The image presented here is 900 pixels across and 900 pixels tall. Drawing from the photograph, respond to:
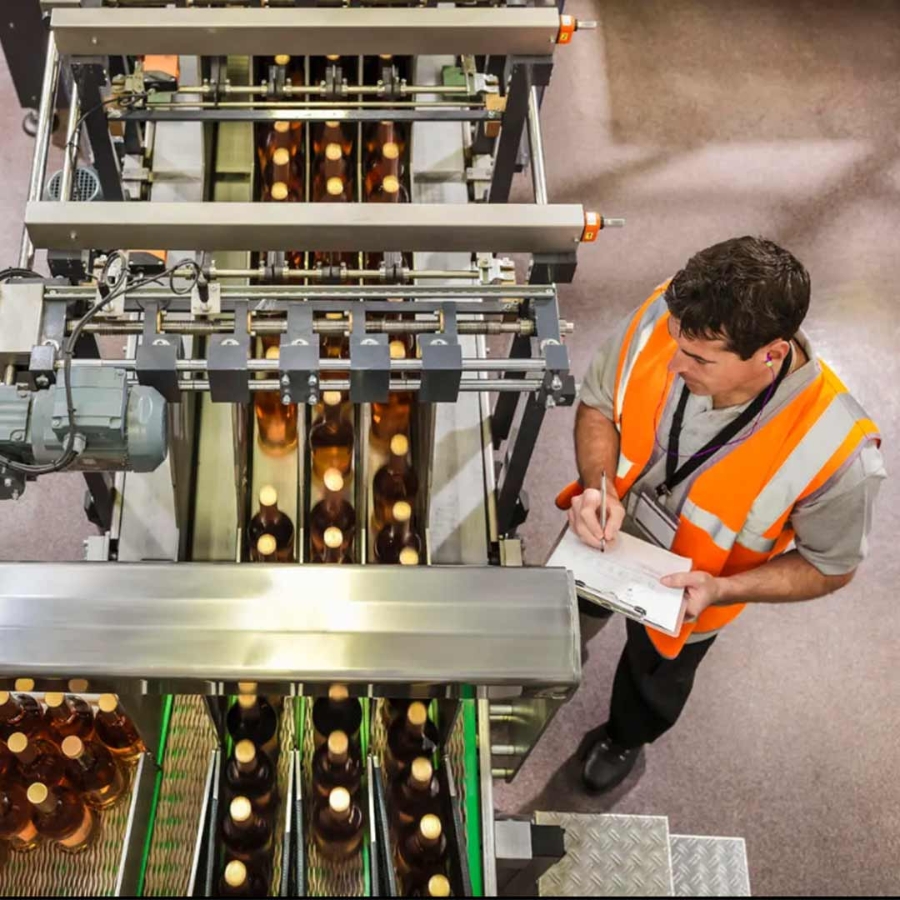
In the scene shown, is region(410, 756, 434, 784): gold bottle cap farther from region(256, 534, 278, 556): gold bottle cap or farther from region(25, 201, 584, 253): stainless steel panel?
region(25, 201, 584, 253): stainless steel panel

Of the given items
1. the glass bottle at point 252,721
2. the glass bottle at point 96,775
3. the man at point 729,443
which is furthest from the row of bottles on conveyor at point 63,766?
the man at point 729,443

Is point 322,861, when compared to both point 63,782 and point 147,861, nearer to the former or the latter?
point 147,861

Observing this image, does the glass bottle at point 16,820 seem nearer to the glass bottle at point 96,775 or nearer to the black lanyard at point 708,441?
the glass bottle at point 96,775

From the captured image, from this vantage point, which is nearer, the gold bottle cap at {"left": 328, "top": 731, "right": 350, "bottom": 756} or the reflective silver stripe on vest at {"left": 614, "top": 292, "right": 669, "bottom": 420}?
the gold bottle cap at {"left": 328, "top": 731, "right": 350, "bottom": 756}

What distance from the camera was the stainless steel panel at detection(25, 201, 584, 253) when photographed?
2010mm

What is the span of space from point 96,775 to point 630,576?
1.23 metres

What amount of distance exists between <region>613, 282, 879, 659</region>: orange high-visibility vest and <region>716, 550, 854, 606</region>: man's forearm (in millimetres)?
54

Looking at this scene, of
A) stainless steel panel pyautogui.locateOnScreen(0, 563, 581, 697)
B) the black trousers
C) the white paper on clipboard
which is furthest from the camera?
the black trousers

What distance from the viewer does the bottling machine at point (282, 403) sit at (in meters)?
1.31

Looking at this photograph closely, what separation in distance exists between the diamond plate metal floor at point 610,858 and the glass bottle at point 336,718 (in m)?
1.06

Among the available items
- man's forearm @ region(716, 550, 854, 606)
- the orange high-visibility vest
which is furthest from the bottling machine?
man's forearm @ region(716, 550, 854, 606)

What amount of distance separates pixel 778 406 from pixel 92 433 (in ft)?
4.33

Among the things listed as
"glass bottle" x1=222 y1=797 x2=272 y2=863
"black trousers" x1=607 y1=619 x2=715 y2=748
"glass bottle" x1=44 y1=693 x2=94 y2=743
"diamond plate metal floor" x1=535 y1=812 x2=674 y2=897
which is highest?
"glass bottle" x1=44 y1=693 x2=94 y2=743

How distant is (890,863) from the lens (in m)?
3.16
